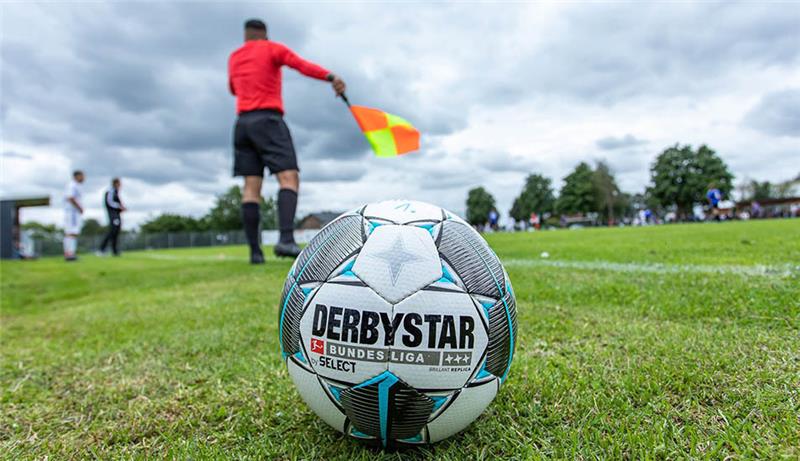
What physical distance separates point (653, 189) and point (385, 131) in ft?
241

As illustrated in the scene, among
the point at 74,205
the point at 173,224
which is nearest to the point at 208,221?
the point at 173,224

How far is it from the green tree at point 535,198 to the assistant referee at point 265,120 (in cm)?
8824

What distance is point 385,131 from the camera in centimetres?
529

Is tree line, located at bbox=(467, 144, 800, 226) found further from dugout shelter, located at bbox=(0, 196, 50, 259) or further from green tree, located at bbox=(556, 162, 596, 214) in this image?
dugout shelter, located at bbox=(0, 196, 50, 259)

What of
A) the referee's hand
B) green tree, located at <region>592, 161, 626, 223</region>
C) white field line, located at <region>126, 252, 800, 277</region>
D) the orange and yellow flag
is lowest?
white field line, located at <region>126, 252, 800, 277</region>

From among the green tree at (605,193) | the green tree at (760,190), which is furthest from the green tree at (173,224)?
the green tree at (760,190)

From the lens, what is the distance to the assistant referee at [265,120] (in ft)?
17.8

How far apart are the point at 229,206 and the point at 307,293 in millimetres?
86271

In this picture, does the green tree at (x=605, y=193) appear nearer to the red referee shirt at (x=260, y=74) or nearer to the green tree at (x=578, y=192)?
the green tree at (x=578, y=192)

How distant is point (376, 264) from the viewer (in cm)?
137

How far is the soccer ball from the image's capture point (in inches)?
50.7

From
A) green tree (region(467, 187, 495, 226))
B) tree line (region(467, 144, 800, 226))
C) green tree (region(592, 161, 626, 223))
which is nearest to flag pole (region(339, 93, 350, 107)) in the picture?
tree line (region(467, 144, 800, 226))

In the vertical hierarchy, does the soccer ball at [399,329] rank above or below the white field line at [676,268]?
above

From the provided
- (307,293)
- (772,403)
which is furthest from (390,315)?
(772,403)
